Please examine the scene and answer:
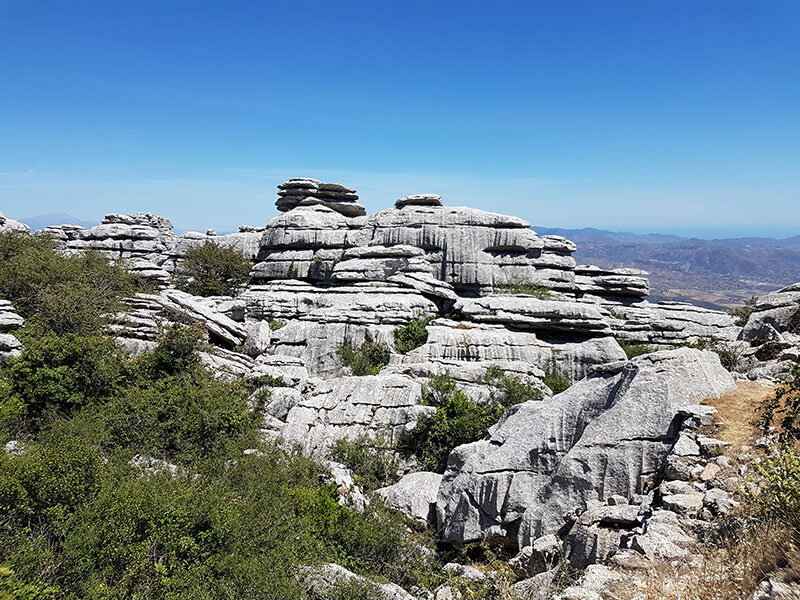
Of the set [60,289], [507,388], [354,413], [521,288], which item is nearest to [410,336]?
[507,388]

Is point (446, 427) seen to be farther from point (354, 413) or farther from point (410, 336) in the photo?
point (410, 336)

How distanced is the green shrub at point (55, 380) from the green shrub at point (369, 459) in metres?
8.79

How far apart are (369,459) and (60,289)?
694 inches

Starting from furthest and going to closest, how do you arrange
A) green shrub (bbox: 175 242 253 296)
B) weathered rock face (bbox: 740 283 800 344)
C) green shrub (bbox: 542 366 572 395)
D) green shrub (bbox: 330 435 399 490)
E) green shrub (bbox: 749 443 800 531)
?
1. green shrub (bbox: 175 242 253 296)
2. green shrub (bbox: 542 366 572 395)
3. weathered rock face (bbox: 740 283 800 344)
4. green shrub (bbox: 330 435 399 490)
5. green shrub (bbox: 749 443 800 531)

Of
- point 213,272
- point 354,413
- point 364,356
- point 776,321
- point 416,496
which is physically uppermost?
point 776,321

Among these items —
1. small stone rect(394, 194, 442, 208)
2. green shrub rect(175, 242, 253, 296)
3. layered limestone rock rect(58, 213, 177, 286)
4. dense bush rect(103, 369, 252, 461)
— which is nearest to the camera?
dense bush rect(103, 369, 252, 461)

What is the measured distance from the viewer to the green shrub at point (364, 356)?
→ 2508 centimetres

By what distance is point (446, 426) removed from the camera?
660 inches

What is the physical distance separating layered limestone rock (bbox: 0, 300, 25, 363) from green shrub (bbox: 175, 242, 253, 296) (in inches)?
696

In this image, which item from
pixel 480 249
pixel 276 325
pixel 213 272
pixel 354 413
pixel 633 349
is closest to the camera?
pixel 354 413

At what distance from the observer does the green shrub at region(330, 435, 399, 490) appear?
1557 centimetres

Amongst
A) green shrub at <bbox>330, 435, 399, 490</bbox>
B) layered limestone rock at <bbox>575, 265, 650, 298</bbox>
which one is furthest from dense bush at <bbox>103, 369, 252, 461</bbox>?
layered limestone rock at <bbox>575, 265, 650, 298</bbox>

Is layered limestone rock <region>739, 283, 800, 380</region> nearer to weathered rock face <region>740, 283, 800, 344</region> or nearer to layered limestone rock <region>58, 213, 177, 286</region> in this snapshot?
weathered rock face <region>740, 283, 800, 344</region>

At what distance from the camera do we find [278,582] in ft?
27.1
